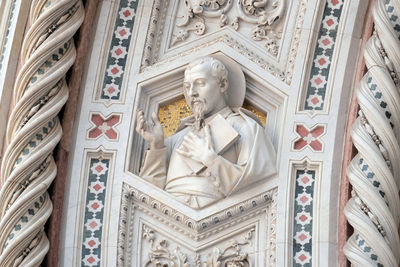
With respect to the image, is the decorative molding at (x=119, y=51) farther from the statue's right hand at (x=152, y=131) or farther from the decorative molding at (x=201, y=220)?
the decorative molding at (x=201, y=220)

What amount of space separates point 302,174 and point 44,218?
1.70 meters

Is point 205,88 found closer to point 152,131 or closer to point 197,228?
point 152,131

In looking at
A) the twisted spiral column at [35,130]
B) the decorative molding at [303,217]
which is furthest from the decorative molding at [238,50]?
the decorative molding at [303,217]

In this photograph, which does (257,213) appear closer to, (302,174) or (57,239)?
(302,174)

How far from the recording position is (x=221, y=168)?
10953 millimetres

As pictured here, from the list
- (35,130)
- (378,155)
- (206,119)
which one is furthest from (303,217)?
(35,130)

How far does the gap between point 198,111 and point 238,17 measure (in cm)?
77

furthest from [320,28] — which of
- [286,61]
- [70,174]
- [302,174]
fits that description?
[70,174]

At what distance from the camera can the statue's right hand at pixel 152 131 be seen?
11125mm

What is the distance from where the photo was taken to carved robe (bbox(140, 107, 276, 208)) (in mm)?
10984

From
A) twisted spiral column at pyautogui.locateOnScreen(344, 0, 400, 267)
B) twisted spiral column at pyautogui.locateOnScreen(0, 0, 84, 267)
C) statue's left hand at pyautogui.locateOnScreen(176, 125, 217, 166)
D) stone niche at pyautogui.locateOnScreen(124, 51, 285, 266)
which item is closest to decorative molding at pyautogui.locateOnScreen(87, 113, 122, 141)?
twisted spiral column at pyautogui.locateOnScreen(0, 0, 84, 267)

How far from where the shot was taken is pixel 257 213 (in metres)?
11.1

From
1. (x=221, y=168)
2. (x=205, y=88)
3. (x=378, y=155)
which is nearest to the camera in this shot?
(x=378, y=155)

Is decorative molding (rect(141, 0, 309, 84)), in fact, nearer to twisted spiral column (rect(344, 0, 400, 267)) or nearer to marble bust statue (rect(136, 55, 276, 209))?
marble bust statue (rect(136, 55, 276, 209))
